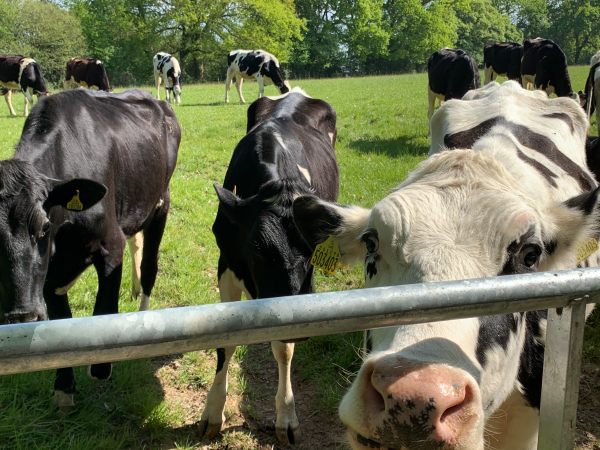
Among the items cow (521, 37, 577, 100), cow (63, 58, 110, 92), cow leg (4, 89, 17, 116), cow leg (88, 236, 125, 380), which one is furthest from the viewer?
cow (63, 58, 110, 92)

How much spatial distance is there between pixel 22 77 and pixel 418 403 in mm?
20109

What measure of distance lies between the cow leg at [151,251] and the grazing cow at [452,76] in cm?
890

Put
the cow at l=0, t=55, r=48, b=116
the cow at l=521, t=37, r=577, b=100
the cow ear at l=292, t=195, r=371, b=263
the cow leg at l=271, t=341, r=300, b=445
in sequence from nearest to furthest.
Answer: the cow ear at l=292, t=195, r=371, b=263, the cow leg at l=271, t=341, r=300, b=445, the cow at l=521, t=37, r=577, b=100, the cow at l=0, t=55, r=48, b=116

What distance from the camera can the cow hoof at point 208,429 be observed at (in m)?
3.21

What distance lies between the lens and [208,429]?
322cm

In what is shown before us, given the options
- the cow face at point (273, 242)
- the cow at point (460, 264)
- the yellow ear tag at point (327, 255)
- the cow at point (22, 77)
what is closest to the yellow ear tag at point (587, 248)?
the cow at point (460, 264)

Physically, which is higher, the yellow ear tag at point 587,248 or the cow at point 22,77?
the cow at point 22,77

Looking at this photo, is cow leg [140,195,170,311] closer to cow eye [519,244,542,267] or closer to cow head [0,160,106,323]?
cow head [0,160,106,323]

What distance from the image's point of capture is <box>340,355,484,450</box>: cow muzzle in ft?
4.02

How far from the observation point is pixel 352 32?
5722 cm

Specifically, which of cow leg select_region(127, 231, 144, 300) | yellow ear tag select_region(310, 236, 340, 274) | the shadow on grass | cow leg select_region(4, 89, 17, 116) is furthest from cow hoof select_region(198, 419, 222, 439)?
cow leg select_region(4, 89, 17, 116)

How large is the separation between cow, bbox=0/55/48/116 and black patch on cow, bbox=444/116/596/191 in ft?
58.3

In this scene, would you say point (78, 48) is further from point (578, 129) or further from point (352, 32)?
point (578, 129)

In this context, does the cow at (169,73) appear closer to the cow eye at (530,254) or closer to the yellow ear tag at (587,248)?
the yellow ear tag at (587,248)
